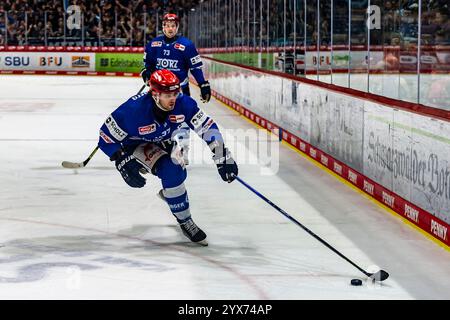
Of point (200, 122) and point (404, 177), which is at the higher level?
point (200, 122)

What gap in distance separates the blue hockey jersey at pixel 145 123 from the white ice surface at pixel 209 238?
71 cm

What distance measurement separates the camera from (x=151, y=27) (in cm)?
3381

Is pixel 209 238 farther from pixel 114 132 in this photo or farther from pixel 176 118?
pixel 114 132

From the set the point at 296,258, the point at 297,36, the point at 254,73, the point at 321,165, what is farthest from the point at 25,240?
the point at 254,73

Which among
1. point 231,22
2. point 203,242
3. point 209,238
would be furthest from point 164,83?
point 231,22

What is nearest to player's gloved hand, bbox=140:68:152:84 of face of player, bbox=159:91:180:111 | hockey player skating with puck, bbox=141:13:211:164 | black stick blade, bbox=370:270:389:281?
hockey player skating with puck, bbox=141:13:211:164

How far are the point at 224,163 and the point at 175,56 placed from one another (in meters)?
4.61

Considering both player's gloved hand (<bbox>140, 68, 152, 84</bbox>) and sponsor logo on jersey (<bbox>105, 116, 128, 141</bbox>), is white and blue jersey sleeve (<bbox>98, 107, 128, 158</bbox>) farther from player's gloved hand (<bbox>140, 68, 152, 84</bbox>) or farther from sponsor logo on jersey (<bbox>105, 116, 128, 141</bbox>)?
player's gloved hand (<bbox>140, 68, 152, 84</bbox>)

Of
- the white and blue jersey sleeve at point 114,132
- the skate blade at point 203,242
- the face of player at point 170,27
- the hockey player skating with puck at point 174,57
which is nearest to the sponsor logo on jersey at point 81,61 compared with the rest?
the hockey player skating with puck at point 174,57

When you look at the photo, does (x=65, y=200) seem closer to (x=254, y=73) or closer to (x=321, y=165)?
(x=321, y=165)

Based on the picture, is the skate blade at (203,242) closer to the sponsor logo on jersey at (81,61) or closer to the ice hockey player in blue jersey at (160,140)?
the ice hockey player in blue jersey at (160,140)

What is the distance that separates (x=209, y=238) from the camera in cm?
679

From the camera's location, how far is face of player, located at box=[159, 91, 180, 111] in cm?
614
